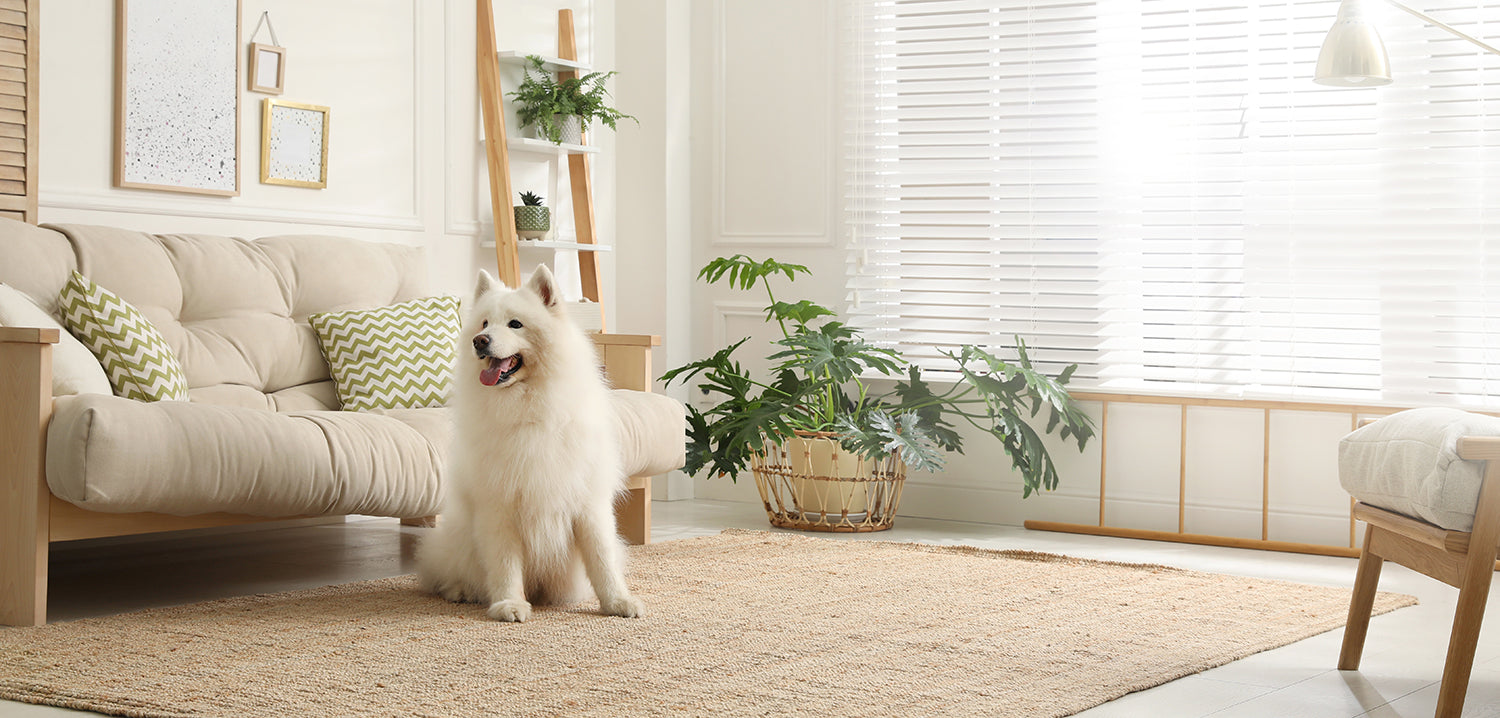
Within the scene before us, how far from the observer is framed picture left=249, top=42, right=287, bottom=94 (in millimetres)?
4188

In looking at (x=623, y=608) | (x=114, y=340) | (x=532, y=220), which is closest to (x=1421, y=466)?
(x=623, y=608)

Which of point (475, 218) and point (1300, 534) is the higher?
point (475, 218)

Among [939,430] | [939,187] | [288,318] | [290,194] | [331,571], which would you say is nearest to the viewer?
[331,571]

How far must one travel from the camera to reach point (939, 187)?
16.7 ft

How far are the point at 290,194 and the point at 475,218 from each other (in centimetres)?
75

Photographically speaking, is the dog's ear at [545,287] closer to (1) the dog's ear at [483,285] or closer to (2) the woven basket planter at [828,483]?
(1) the dog's ear at [483,285]

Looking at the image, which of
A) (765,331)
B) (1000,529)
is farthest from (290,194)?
(1000,529)

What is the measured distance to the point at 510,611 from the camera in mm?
2943

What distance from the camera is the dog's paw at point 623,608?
304cm

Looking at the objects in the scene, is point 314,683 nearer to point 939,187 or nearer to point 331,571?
point 331,571

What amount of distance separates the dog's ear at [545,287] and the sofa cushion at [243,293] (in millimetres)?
1057

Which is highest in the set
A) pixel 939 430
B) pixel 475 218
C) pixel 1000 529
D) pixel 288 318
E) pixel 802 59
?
pixel 802 59

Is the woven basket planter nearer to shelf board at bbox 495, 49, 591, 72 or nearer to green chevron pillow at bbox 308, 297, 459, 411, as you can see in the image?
green chevron pillow at bbox 308, 297, 459, 411

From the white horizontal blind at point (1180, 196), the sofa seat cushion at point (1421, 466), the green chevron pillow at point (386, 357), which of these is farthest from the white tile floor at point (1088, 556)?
the white horizontal blind at point (1180, 196)
